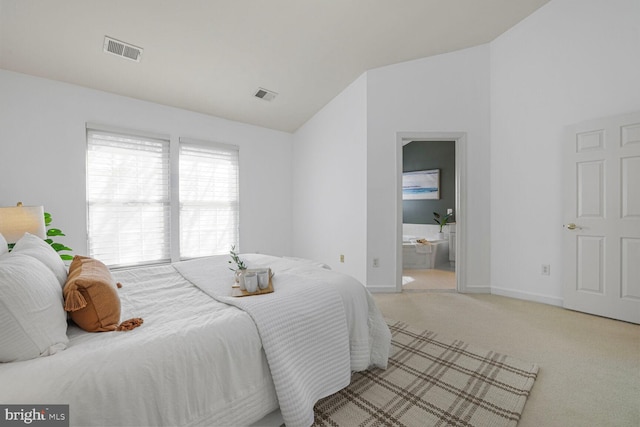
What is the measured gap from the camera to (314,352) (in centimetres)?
150

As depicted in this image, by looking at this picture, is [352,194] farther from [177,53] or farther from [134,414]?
[134,414]

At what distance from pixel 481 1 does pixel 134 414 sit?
424cm

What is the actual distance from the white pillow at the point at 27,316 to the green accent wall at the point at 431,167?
6.12 meters

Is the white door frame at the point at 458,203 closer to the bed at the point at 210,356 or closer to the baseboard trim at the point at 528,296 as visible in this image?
the baseboard trim at the point at 528,296

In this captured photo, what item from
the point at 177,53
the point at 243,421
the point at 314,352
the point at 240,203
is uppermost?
the point at 177,53

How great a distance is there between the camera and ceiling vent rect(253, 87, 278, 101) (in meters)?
3.77

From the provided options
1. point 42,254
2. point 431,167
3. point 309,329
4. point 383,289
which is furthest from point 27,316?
point 431,167

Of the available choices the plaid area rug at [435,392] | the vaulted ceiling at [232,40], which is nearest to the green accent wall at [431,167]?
the vaulted ceiling at [232,40]

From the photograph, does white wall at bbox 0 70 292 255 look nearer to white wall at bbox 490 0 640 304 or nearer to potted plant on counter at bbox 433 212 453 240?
white wall at bbox 490 0 640 304

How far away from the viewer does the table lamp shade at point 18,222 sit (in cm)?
223

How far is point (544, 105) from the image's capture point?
3.35m

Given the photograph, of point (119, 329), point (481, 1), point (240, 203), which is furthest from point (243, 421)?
point (481, 1)

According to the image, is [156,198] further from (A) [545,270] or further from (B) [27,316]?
(A) [545,270]

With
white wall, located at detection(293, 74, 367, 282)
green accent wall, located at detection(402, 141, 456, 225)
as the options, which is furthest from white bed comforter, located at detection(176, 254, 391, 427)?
green accent wall, located at detection(402, 141, 456, 225)
